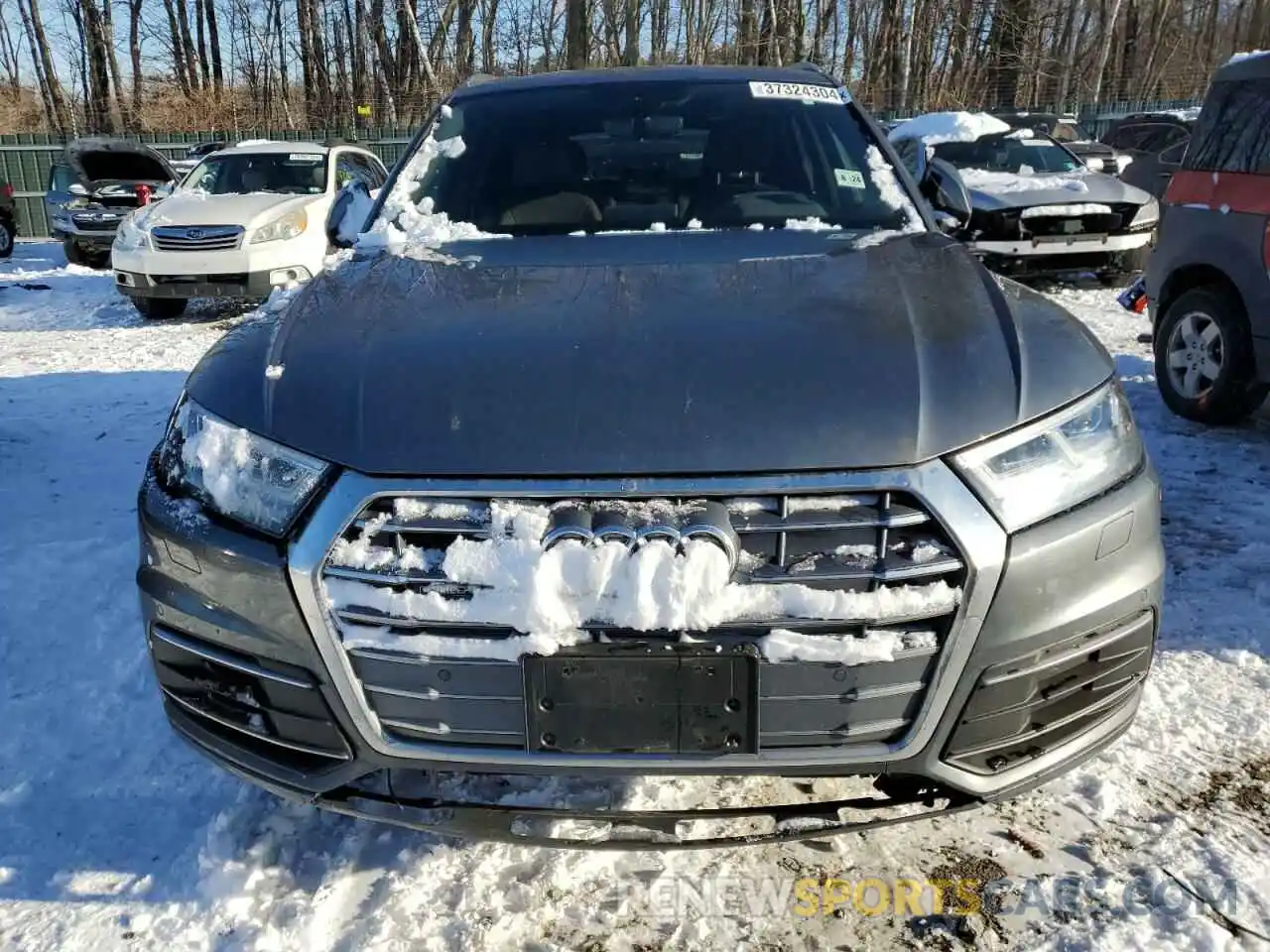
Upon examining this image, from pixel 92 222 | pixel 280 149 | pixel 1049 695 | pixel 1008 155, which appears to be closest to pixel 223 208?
pixel 280 149

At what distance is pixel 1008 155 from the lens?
33.9 feet

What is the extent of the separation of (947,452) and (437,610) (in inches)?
35.4

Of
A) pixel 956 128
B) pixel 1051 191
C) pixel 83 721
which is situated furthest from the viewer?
pixel 956 128

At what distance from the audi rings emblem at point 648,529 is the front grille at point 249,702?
0.55 meters

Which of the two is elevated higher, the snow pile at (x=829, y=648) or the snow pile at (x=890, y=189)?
the snow pile at (x=890, y=189)

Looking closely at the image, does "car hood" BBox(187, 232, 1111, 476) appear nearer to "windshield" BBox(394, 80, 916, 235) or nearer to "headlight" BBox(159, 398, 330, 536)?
"headlight" BBox(159, 398, 330, 536)

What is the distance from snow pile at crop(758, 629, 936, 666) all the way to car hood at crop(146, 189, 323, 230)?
830 cm


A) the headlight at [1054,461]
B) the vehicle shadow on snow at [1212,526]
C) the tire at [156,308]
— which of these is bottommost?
the tire at [156,308]

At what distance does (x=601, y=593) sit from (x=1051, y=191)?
8542 millimetres

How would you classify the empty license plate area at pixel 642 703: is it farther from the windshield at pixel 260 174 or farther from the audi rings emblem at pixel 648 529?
the windshield at pixel 260 174

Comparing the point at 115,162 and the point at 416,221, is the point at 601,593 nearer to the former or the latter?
the point at 416,221

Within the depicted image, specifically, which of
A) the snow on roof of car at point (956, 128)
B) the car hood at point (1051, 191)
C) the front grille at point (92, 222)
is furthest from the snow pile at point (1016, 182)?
the front grille at point (92, 222)

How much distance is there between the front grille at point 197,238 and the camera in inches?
340

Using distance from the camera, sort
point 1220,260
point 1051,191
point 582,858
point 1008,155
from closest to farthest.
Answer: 1. point 582,858
2. point 1220,260
3. point 1051,191
4. point 1008,155
